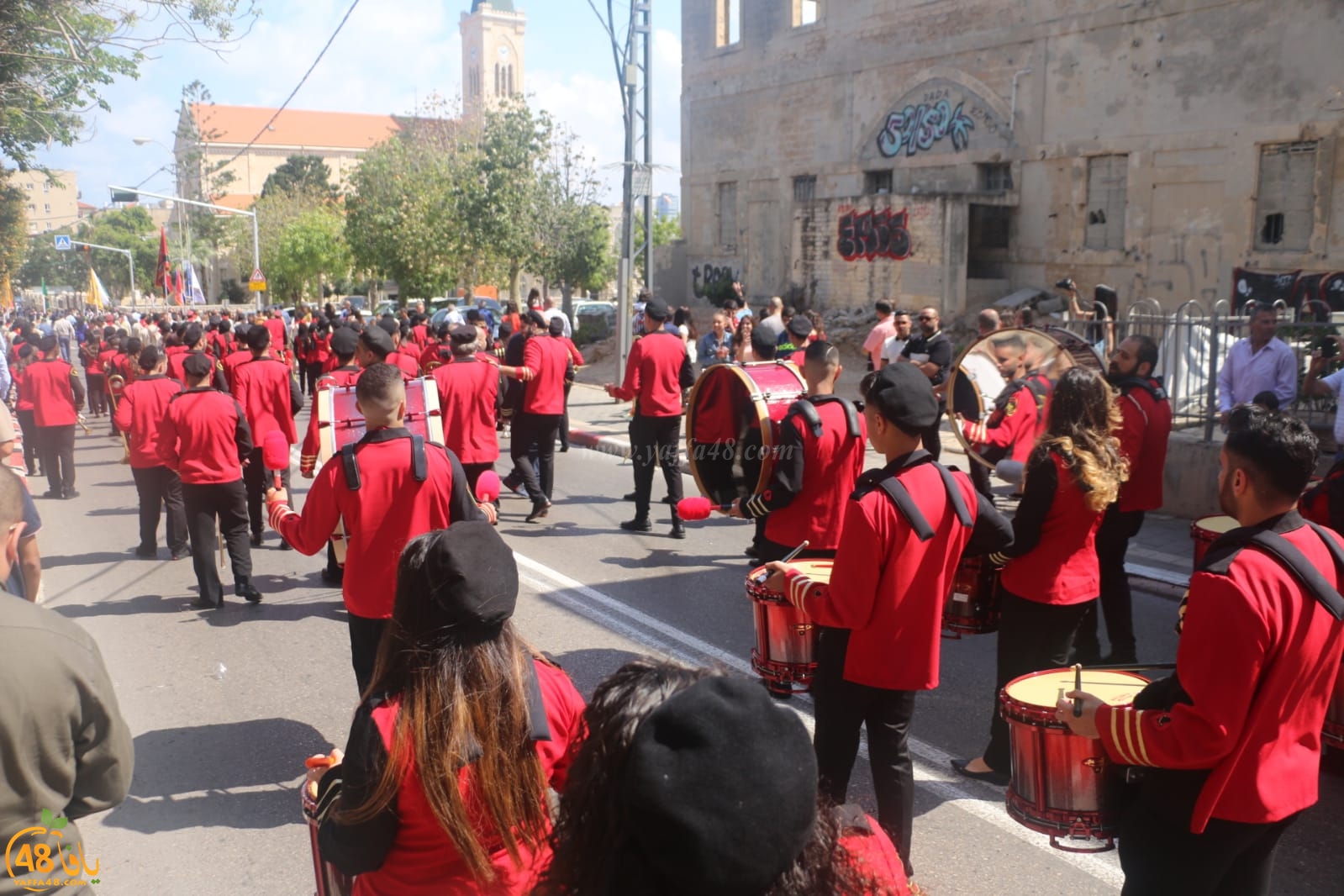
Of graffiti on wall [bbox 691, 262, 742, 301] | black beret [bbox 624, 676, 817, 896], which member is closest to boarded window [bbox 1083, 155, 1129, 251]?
graffiti on wall [bbox 691, 262, 742, 301]

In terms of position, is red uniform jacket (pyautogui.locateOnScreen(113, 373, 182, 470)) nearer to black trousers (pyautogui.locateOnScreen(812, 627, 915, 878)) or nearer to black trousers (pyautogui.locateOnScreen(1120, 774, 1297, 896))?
black trousers (pyautogui.locateOnScreen(812, 627, 915, 878))

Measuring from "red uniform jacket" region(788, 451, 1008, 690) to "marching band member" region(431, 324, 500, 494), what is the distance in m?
5.29

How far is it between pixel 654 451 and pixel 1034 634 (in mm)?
5627

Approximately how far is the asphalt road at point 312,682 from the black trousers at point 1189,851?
1191 mm

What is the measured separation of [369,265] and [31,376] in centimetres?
2753

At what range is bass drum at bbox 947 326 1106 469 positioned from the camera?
730cm

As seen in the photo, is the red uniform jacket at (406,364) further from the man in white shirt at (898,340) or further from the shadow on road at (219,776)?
the shadow on road at (219,776)

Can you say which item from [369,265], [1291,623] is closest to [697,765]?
[1291,623]

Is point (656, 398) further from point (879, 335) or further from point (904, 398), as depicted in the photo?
point (904, 398)

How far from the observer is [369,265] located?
38844 mm

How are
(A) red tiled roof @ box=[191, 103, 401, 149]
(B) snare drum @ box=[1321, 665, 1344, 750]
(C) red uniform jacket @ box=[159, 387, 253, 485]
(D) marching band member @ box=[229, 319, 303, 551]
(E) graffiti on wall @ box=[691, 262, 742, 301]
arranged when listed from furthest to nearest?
(A) red tiled roof @ box=[191, 103, 401, 149] → (E) graffiti on wall @ box=[691, 262, 742, 301] → (D) marching band member @ box=[229, 319, 303, 551] → (C) red uniform jacket @ box=[159, 387, 253, 485] → (B) snare drum @ box=[1321, 665, 1344, 750]

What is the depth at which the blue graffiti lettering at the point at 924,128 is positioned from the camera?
2531cm

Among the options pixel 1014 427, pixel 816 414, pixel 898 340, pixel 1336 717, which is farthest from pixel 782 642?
pixel 898 340

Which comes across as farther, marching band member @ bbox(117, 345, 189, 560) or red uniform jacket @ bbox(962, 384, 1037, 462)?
marching band member @ bbox(117, 345, 189, 560)
